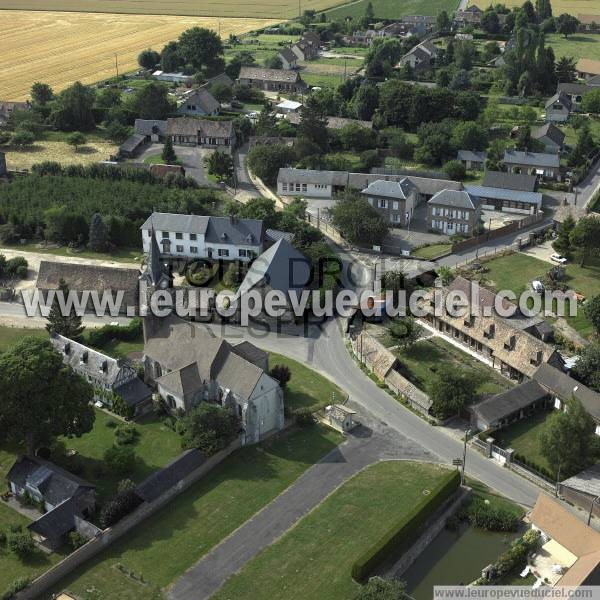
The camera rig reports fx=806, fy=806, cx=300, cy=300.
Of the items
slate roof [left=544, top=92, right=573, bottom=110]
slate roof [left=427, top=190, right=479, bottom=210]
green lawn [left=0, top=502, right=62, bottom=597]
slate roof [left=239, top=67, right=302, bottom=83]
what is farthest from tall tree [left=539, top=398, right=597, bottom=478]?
slate roof [left=239, top=67, right=302, bottom=83]

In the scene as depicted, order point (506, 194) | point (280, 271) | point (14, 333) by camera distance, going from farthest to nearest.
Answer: point (506, 194) < point (280, 271) < point (14, 333)

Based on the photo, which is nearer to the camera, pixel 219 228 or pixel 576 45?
pixel 219 228

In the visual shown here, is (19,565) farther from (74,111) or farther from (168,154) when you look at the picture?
(74,111)

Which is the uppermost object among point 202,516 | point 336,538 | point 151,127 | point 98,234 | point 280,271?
point 151,127

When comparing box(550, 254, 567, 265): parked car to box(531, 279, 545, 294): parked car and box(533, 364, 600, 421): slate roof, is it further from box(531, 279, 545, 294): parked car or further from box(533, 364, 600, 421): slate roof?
box(533, 364, 600, 421): slate roof

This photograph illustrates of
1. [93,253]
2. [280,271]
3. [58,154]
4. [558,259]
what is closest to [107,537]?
[280,271]

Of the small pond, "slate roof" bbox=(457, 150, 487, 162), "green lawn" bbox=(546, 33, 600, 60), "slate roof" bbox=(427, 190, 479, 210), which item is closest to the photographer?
the small pond
